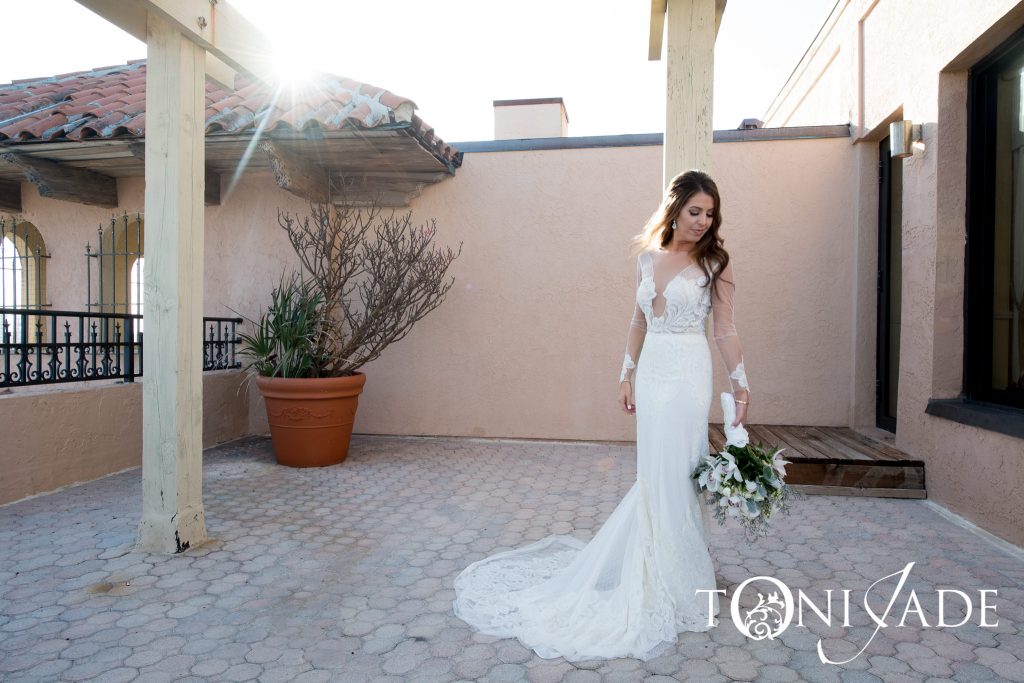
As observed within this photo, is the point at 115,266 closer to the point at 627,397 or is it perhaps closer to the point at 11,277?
the point at 11,277

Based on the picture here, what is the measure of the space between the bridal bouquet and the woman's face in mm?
→ 829

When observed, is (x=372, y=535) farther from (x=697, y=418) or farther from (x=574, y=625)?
(x=697, y=418)

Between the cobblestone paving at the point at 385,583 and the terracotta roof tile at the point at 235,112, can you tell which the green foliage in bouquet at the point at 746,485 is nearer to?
the cobblestone paving at the point at 385,583

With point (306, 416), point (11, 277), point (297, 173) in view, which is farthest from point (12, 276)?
point (306, 416)

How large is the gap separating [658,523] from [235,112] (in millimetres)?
4574

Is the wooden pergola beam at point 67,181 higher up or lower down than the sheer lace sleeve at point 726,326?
higher up

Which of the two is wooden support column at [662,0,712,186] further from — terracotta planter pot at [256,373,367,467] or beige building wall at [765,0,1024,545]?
terracotta planter pot at [256,373,367,467]

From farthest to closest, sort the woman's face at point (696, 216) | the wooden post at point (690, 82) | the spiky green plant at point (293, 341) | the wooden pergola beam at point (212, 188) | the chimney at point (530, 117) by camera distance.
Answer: the chimney at point (530, 117) < the wooden pergola beam at point (212, 188) < the spiky green plant at point (293, 341) < the wooden post at point (690, 82) < the woman's face at point (696, 216)

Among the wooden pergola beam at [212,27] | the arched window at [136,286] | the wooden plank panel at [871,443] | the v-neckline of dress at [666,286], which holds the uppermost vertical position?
the wooden pergola beam at [212,27]

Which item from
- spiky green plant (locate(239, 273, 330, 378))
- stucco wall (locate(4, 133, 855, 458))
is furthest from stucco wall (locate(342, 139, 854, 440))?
spiky green plant (locate(239, 273, 330, 378))

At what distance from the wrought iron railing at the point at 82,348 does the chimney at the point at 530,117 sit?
17.4 feet

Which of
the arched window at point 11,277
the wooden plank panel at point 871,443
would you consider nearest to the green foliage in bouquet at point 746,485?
the wooden plank panel at point 871,443

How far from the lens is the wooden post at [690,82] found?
2818mm

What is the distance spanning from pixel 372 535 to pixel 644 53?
301 centimetres
